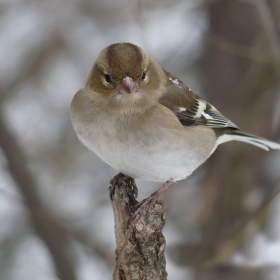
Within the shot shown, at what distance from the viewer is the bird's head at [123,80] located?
12.0 ft

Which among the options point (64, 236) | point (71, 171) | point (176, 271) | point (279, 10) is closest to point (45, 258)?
point (64, 236)

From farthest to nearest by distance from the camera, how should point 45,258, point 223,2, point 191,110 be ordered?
point 223,2 < point 45,258 < point 191,110

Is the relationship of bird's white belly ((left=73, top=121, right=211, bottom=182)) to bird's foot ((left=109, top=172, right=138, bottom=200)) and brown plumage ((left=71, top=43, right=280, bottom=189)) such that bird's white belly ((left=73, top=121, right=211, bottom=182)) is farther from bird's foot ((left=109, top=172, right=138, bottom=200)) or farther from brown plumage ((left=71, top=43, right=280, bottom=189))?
bird's foot ((left=109, top=172, right=138, bottom=200))

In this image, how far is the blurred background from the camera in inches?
221

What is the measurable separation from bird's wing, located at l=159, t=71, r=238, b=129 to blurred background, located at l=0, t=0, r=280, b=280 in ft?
3.38

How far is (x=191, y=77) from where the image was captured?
740 centimetres

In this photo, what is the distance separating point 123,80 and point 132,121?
1.07ft

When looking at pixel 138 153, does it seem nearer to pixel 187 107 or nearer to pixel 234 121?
pixel 187 107

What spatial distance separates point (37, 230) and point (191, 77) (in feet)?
10.9

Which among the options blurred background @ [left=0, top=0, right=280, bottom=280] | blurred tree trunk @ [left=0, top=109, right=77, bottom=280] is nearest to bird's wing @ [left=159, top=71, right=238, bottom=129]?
blurred background @ [left=0, top=0, right=280, bottom=280]

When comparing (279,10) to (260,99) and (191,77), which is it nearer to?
(260,99)

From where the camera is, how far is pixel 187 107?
441 centimetres

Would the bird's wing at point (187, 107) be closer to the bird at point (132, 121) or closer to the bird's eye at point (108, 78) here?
the bird at point (132, 121)

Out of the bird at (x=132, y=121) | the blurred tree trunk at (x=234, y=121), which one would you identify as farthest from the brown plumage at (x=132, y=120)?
the blurred tree trunk at (x=234, y=121)
